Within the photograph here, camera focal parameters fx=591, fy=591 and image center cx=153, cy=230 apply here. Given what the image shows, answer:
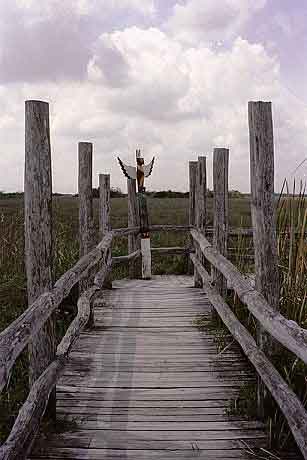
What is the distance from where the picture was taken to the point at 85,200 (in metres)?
7.08

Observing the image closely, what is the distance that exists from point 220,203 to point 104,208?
7.46 feet

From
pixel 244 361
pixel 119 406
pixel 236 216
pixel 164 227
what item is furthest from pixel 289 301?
pixel 236 216

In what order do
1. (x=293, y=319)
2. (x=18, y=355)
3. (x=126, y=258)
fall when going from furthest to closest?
(x=126, y=258), (x=293, y=319), (x=18, y=355)

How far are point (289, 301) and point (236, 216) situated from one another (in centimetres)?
1421

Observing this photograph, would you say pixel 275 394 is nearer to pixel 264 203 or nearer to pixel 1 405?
pixel 264 203

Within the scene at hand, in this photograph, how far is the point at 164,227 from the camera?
32.3ft

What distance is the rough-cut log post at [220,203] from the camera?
6.46m

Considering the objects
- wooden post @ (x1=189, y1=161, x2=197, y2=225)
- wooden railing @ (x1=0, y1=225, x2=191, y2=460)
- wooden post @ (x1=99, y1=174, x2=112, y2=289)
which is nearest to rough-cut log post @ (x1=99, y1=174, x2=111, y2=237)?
wooden post @ (x1=99, y1=174, x2=112, y2=289)

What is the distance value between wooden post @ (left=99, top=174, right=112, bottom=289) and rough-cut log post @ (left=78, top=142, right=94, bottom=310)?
92cm

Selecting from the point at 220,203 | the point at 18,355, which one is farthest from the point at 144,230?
the point at 18,355

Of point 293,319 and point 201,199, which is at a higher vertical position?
point 201,199

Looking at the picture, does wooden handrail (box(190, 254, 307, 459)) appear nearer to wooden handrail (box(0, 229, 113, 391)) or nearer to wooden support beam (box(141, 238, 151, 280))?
wooden handrail (box(0, 229, 113, 391))

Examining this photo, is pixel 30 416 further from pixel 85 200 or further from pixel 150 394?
pixel 85 200

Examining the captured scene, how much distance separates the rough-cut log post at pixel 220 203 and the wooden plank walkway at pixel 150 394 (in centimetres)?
59
